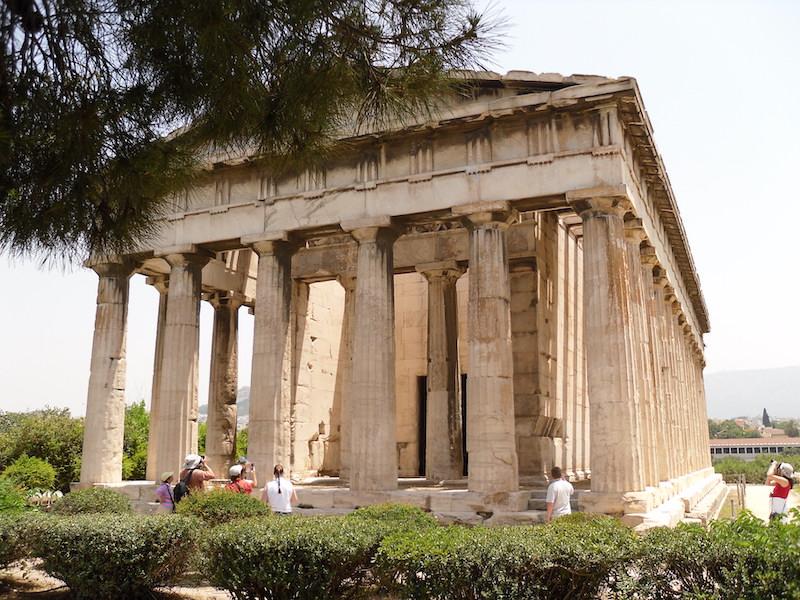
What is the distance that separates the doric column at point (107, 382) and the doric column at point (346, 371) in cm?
546

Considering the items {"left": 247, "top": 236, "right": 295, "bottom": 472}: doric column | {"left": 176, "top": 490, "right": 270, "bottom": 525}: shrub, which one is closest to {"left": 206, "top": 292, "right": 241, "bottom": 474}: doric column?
{"left": 247, "top": 236, "right": 295, "bottom": 472}: doric column

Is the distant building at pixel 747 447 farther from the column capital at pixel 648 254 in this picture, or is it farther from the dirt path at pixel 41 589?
the dirt path at pixel 41 589

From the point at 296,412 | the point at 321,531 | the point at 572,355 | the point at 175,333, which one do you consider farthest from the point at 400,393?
the point at 321,531

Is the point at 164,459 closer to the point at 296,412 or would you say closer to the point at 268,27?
the point at 296,412

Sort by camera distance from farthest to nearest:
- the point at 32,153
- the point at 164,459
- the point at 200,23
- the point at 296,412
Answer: the point at 296,412 → the point at 164,459 → the point at 32,153 → the point at 200,23

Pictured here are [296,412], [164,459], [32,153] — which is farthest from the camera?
[296,412]

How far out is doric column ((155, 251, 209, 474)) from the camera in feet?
58.6

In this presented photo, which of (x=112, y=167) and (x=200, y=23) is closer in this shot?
(x=200, y=23)

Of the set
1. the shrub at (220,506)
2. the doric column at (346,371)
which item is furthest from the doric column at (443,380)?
the shrub at (220,506)

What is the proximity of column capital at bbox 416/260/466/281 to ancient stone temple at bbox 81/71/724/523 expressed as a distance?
6 centimetres

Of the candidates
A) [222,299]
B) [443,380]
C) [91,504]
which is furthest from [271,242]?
[91,504]

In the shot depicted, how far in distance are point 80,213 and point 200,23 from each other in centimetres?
244

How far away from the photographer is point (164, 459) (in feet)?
58.2

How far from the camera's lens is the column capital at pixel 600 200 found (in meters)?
14.6
